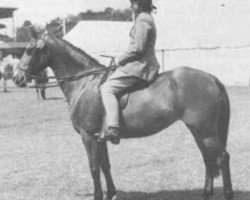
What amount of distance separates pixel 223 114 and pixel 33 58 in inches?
105

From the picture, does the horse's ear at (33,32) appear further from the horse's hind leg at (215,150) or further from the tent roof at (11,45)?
the tent roof at (11,45)

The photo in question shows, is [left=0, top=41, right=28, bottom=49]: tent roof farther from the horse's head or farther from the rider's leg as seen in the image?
the rider's leg

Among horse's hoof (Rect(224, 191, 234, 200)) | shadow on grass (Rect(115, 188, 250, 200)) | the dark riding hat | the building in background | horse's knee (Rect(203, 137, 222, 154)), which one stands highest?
the dark riding hat

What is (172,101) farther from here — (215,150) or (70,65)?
(70,65)

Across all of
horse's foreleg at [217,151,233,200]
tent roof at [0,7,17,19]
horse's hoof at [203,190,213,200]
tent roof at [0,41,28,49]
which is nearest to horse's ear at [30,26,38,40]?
horse's foreleg at [217,151,233,200]

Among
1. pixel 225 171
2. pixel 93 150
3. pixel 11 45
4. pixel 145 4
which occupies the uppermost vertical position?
pixel 145 4

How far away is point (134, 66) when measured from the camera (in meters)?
6.68

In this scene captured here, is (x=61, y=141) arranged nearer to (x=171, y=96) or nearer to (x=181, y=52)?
(x=171, y=96)

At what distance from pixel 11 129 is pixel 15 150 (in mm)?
3822

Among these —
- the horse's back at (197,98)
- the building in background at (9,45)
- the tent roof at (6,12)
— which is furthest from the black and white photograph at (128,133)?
the tent roof at (6,12)

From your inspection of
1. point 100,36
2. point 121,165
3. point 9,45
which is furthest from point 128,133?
point 9,45

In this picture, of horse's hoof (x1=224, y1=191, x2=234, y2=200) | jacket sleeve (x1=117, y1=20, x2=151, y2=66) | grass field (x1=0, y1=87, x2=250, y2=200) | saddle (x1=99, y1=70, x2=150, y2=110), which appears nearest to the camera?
jacket sleeve (x1=117, y1=20, x2=151, y2=66)

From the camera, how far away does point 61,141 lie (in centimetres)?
1238

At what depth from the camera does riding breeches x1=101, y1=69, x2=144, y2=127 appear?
6590 mm
